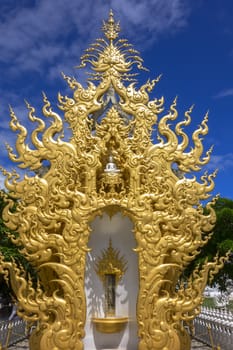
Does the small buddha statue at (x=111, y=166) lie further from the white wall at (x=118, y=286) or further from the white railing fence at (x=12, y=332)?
the white railing fence at (x=12, y=332)

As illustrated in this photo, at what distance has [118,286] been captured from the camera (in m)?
7.31

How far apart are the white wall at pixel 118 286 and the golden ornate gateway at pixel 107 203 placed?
0.52 metres

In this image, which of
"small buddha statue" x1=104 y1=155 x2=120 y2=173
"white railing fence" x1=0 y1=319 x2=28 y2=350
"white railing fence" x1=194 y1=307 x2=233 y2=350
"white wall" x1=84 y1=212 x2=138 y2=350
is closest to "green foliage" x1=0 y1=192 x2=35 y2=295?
"white railing fence" x1=0 y1=319 x2=28 y2=350

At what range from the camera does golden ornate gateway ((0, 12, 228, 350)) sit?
6.55 metres

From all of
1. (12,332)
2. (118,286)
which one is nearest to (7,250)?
(12,332)

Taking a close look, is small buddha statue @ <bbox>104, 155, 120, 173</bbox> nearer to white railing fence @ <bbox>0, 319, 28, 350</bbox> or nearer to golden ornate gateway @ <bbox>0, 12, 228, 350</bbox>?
golden ornate gateway @ <bbox>0, 12, 228, 350</bbox>

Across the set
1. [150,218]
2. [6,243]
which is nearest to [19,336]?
[6,243]

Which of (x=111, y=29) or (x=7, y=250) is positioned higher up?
(x=111, y=29)

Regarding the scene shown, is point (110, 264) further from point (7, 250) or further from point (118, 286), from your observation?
point (7, 250)

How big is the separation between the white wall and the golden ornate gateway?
0.52 m

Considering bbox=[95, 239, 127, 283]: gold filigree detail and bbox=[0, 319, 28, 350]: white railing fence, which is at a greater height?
bbox=[95, 239, 127, 283]: gold filigree detail

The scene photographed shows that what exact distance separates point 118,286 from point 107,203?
1589 mm

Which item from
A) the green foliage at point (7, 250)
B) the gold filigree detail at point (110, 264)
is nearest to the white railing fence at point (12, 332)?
the green foliage at point (7, 250)

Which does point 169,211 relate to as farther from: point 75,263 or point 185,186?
point 75,263
